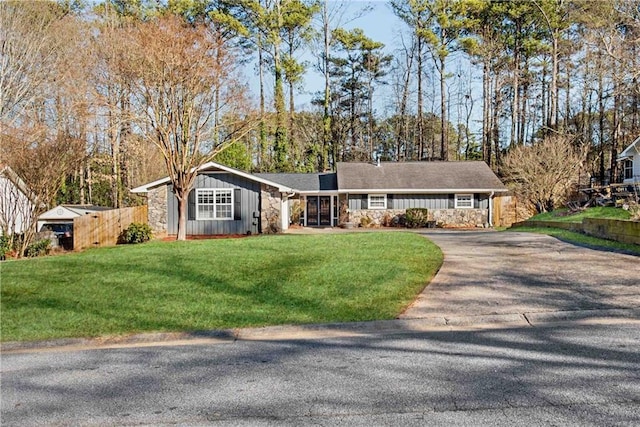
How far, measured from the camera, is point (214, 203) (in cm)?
2242

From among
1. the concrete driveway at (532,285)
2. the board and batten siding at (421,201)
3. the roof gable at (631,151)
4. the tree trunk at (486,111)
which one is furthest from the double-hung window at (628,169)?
the concrete driveway at (532,285)

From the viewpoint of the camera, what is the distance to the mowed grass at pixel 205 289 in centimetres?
672

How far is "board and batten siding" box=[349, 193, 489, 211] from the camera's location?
28328 mm

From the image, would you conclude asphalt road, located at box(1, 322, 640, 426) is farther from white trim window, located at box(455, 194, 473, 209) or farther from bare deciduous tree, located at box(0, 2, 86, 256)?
white trim window, located at box(455, 194, 473, 209)

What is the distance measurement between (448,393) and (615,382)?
4.53ft

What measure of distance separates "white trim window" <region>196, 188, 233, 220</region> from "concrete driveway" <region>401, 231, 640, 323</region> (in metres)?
13.1

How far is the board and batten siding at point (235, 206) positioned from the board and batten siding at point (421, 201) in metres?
7.60

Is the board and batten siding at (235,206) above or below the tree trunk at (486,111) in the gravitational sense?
below

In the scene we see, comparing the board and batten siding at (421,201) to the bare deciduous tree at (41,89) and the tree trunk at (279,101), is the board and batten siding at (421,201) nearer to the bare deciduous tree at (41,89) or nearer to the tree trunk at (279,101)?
the tree trunk at (279,101)

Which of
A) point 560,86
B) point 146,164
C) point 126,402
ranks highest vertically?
point 560,86

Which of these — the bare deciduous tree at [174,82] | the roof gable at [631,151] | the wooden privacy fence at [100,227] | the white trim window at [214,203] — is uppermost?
the bare deciduous tree at [174,82]

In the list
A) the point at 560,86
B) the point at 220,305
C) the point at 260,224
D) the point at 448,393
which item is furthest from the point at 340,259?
the point at 560,86

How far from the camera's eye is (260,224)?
886 inches

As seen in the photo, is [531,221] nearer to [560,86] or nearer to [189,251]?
[189,251]
